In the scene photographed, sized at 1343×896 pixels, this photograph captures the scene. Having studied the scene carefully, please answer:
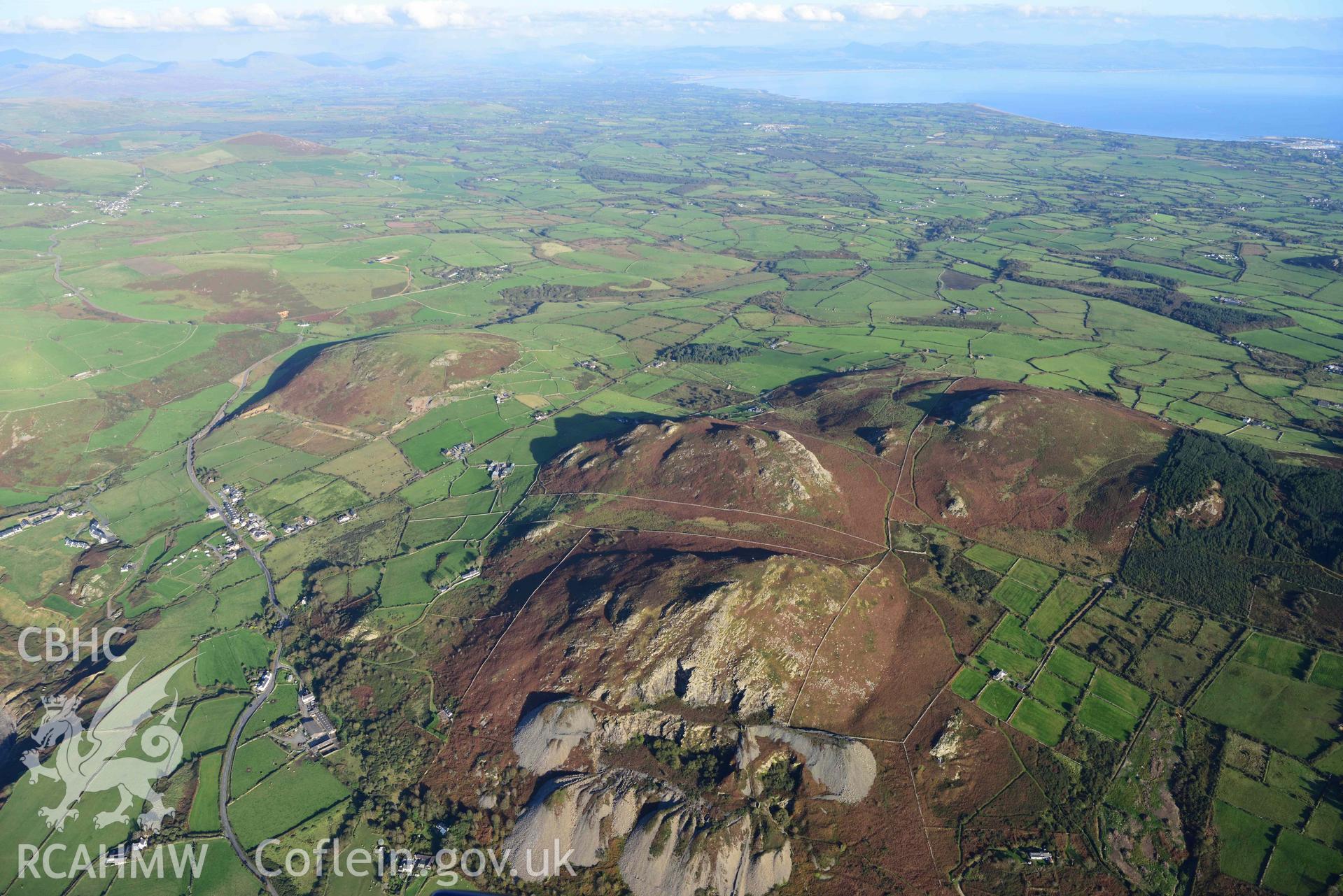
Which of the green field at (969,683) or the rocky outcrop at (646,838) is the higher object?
the green field at (969,683)

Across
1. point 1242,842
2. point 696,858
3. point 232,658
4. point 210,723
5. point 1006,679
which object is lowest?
point 210,723

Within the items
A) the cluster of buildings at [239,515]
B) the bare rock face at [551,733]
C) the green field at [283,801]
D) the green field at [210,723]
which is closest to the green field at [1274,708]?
the bare rock face at [551,733]

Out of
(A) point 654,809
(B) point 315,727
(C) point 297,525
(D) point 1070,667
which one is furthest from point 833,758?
(C) point 297,525

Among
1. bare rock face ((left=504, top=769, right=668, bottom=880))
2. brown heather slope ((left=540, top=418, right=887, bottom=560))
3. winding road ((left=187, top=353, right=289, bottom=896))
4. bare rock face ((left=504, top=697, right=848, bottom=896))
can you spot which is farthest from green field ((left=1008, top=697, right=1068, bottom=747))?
winding road ((left=187, top=353, right=289, bottom=896))

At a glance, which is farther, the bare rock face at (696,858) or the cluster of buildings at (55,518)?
the cluster of buildings at (55,518)

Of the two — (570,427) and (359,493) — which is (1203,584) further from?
(359,493)

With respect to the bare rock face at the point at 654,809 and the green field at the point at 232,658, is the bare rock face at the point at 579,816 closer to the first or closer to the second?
the bare rock face at the point at 654,809

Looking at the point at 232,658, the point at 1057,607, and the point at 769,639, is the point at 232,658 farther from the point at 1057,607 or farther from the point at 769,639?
the point at 1057,607
